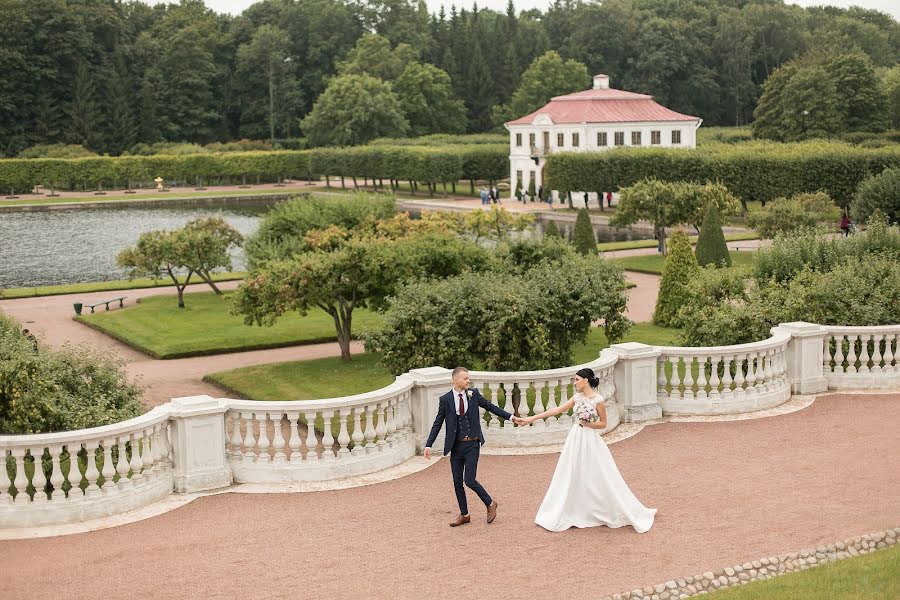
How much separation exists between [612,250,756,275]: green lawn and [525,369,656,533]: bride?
31.2 meters

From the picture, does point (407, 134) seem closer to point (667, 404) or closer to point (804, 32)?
point (804, 32)

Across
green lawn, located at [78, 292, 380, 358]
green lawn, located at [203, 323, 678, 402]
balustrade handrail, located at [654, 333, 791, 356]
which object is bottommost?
green lawn, located at [203, 323, 678, 402]

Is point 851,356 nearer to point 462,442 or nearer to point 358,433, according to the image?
point 358,433

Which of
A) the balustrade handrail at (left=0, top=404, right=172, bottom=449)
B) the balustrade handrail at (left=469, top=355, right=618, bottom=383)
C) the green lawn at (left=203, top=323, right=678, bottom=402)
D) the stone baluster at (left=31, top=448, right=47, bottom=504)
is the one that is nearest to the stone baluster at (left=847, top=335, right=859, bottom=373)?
the balustrade handrail at (left=469, top=355, right=618, bottom=383)

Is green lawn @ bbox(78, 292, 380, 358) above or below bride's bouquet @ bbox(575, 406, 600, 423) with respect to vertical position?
below

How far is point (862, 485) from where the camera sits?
14188 millimetres

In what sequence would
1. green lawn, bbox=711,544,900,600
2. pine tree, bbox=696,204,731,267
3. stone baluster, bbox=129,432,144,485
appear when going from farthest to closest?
pine tree, bbox=696,204,731,267 < stone baluster, bbox=129,432,144,485 < green lawn, bbox=711,544,900,600

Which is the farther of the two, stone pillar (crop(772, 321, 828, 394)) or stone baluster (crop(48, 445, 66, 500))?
stone pillar (crop(772, 321, 828, 394))

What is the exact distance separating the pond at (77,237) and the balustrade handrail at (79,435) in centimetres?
3016

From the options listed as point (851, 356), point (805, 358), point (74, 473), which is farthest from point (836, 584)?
point (851, 356)

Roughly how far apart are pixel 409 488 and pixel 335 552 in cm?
237

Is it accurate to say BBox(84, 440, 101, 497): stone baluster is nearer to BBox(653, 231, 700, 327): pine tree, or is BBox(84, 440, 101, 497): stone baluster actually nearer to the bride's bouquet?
the bride's bouquet

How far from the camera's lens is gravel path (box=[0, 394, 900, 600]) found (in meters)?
11.6

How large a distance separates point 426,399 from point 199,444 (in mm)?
3026
